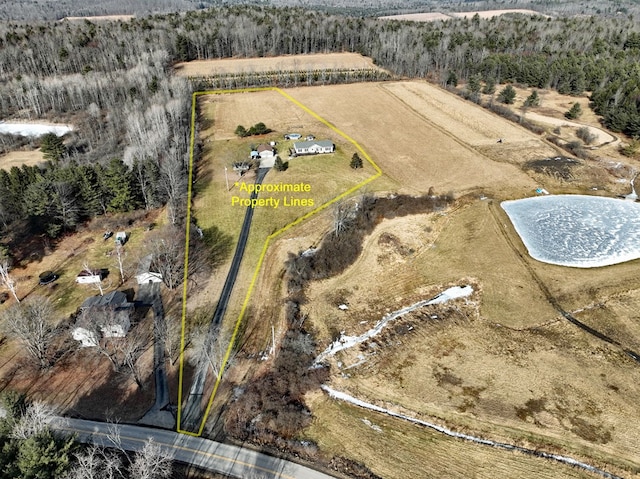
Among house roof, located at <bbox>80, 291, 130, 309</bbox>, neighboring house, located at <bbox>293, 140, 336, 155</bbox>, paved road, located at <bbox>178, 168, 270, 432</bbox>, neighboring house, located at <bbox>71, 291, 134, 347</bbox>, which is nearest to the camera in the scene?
paved road, located at <bbox>178, 168, 270, 432</bbox>

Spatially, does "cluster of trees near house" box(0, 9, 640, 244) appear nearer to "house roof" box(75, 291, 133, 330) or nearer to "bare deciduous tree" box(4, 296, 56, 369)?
"bare deciduous tree" box(4, 296, 56, 369)

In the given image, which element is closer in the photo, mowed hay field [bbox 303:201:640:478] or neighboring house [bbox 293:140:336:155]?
mowed hay field [bbox 303:201:640:478]

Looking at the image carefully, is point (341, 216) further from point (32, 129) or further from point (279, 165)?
point (32, 129)

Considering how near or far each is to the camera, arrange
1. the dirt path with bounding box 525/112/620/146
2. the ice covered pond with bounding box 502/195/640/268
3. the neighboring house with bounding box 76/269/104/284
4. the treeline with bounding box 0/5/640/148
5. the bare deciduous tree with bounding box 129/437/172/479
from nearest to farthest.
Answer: the bare deciduous tree with bounding box 129/437/172/479 → the neighboring house with bounding box 76/269/104/284 → the ice covered pond with bounding box 502/195/640/268 → the dirt path with bounding box 525/112/620/146 → the treeline with bounding box 0/5/640/148

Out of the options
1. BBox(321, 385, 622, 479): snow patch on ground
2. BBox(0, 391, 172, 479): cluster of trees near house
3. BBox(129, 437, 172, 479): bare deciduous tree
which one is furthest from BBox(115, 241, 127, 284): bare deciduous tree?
BBox(321, 385, 622, 479): snow patch on ground

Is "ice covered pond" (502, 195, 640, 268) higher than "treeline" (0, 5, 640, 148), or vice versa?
"treeline" (0, 5, 640, 148)

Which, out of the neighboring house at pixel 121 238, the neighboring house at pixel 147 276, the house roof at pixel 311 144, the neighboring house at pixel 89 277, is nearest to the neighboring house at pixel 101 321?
the neighboring house at pixel 89 277
